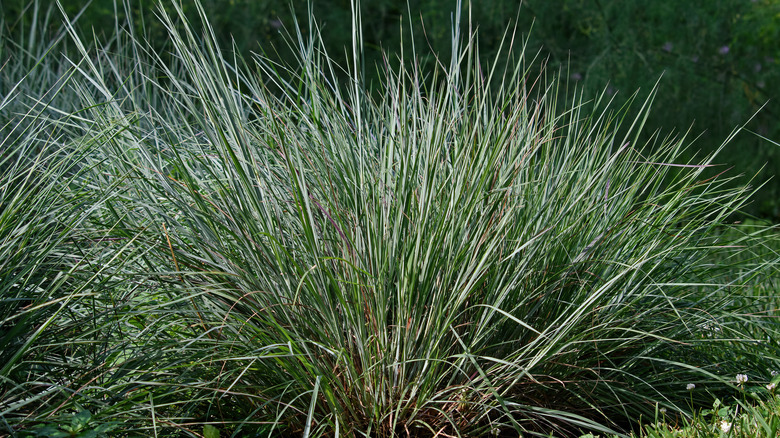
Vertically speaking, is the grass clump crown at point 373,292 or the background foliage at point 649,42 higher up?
the grass clump crown at point 373,292

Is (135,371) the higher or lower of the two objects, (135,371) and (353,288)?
the lower

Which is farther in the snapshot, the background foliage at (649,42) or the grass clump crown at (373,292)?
the background foliage at (649,42)

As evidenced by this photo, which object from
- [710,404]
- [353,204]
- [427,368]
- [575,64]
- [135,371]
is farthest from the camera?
[575,64]

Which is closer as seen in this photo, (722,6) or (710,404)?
(710,404)

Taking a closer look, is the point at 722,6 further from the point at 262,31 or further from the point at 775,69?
the point at 262,31

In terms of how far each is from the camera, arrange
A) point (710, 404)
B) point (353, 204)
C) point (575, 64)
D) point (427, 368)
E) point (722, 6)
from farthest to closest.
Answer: point (575, 64) → point (722, 6) → point (710, 404) → point (353, 204) → point (427, 368)

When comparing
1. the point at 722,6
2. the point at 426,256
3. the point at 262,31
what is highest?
the point at 426,256

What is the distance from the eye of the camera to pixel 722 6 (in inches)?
230

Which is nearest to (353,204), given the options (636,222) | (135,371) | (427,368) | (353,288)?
(353,288)

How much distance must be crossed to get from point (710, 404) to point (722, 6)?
186 inches

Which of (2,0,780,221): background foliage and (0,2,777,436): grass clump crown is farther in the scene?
(2,0,780,221): background foliage

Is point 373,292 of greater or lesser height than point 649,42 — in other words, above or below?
above

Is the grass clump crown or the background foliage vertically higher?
the grass clump crown

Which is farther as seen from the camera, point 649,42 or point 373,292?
point 649,42
